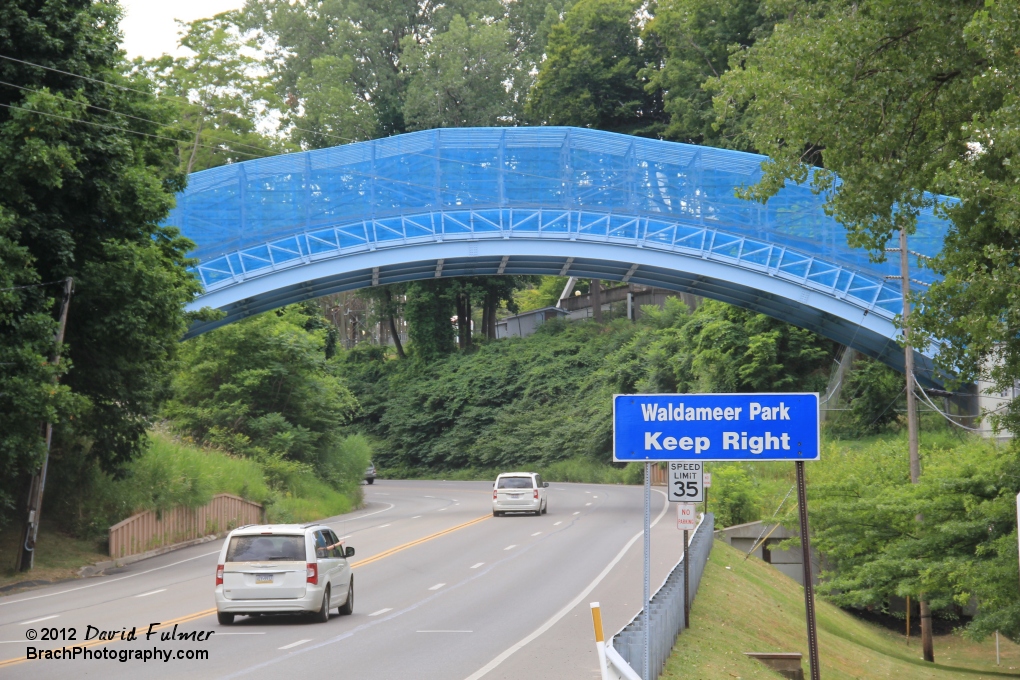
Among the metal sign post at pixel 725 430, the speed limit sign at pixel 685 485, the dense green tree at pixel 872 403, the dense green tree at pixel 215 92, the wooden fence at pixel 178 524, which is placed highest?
the dense green tree at pixel 215 92

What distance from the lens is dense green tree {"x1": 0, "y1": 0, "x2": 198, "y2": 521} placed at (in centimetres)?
2133

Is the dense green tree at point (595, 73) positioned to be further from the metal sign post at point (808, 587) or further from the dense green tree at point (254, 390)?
the metal sign post at point (808, 587)

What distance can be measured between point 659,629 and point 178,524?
2025cm

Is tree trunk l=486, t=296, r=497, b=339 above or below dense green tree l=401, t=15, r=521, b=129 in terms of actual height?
below

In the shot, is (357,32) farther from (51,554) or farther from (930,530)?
(930,530)

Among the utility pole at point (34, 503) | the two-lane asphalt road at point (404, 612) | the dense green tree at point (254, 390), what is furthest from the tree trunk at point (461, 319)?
the utility pole at point (34, 503)

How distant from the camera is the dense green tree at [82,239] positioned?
70.0ft

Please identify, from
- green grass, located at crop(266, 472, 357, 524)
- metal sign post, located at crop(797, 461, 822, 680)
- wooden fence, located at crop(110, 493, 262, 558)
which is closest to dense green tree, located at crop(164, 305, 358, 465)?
green grass, located at crop(266, 472, 357, 524)

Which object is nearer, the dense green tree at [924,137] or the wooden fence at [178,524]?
the dense green tree at [924,137]

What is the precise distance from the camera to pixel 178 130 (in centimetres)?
2678

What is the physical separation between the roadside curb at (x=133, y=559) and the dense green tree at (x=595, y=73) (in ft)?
133

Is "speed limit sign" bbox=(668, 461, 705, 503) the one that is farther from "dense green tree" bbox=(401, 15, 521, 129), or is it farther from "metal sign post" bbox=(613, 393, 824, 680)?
"dense green tree" bbox=(401, 15, 521, 129)

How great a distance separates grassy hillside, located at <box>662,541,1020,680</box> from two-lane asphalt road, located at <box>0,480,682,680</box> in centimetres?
121

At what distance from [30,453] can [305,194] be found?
1698cm
